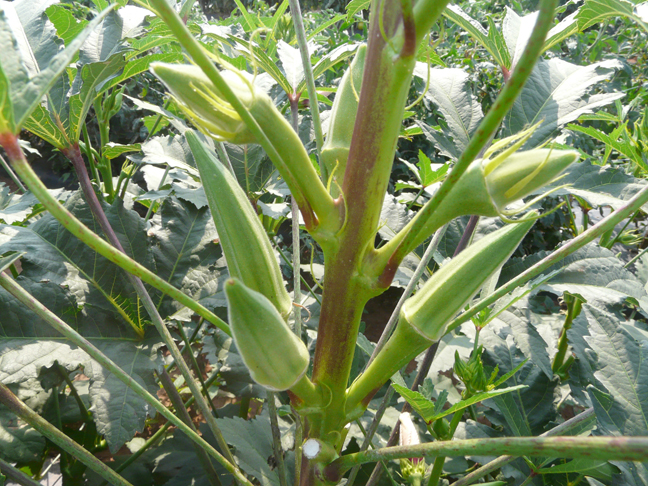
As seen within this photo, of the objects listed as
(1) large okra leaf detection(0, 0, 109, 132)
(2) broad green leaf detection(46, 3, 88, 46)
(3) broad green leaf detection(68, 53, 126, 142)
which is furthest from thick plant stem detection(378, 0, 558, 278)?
(2) broad green leaf detection(46, 3, 88, 46)

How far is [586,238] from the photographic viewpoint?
0.44 meters

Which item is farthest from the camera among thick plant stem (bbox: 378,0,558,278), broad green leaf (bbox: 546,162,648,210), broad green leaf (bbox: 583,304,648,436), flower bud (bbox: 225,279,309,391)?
broad green leaf (bbox: 546,162,648,210)

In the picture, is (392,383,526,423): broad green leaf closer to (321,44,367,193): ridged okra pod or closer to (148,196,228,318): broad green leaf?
(321,44,367,193): ridged okra pod

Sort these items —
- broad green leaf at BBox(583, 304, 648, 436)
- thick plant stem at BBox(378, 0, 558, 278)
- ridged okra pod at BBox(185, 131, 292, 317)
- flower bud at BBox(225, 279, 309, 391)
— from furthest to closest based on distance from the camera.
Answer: broad green leaf at BBox(583, 304, 648, 436), ridged okra pod at BBox(185, 131, 292, 317), flower bud at BBox(225, 279, 309, 391), thick plant stem at BBox(378, 0, 558, 278)

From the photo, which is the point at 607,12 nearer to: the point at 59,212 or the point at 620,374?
the point at 620,374

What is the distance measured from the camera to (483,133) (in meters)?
0.31

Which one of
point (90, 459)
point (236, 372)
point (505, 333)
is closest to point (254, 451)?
point (236, 372)

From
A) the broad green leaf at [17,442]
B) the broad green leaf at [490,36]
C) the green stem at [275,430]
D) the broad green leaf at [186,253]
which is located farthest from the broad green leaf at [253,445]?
the broad green leaf at [490,36]

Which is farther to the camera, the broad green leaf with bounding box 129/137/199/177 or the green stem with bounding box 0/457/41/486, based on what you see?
the broad green leaf with bounding box 129/137/199/177

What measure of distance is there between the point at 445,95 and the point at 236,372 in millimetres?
737

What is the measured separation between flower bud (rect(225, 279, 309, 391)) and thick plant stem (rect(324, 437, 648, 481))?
0.13 m

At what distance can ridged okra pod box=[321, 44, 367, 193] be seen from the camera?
559 millimetres

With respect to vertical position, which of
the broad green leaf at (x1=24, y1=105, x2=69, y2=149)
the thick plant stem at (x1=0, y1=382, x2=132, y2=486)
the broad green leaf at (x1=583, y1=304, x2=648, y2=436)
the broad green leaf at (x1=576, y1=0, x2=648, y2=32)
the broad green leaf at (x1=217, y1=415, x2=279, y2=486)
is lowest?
the broad green leaf at (x1=217, y1=415, x2=279, y2=486)

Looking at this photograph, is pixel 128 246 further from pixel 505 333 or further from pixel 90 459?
pixel 505 333
